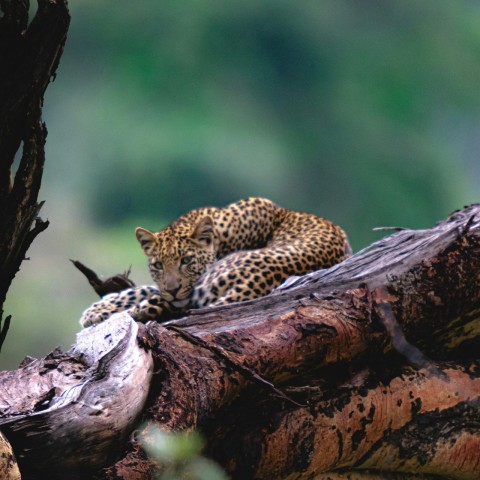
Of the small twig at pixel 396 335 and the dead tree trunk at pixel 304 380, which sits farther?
the small twig at pixel 396 335

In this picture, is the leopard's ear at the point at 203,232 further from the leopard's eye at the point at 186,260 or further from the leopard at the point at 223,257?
the leopard's eye at the point at 186,260

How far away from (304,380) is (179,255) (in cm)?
255

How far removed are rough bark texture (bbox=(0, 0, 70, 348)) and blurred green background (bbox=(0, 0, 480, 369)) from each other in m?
6.24

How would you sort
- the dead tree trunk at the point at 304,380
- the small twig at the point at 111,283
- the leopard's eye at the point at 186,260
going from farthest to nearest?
1. the small twig at the point at 111,283
2. the leopard's eye at the point at 186,260
3. the dead tree trunk at the point at 304,380

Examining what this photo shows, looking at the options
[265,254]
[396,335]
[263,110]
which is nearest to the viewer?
[396,335]

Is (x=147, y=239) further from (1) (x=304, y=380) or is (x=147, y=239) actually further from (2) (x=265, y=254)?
(1) (x=304, y=380)

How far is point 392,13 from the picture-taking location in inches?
434

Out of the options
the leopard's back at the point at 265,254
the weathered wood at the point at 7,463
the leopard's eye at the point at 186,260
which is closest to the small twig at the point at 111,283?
the leopard's eye at the point at 186,260

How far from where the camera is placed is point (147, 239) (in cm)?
575

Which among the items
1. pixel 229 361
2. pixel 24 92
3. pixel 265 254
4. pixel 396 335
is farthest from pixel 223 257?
pixel 24 92

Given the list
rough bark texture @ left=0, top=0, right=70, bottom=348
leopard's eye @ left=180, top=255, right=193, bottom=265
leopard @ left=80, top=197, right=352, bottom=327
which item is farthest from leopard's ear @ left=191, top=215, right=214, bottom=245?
rough bark texture @ left=0, top=0, right=70, bottom=348

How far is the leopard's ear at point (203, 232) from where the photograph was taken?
5656mm

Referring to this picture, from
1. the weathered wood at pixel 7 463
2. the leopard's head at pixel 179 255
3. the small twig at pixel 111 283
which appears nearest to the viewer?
the weathered wood at pixel 7 463

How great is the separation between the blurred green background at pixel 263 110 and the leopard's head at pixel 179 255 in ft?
10.9
